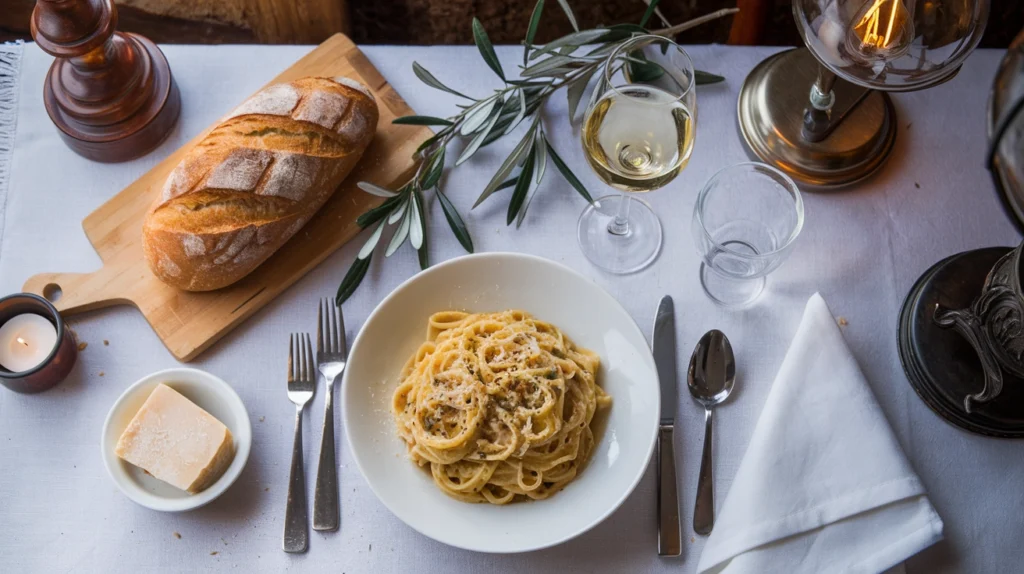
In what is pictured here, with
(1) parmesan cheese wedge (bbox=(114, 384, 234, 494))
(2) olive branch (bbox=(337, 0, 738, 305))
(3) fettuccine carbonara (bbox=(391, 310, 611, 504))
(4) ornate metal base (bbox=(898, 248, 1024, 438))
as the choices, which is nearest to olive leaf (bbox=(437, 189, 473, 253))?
(2) olive branch (bbox=(337, 0, 738, 305))

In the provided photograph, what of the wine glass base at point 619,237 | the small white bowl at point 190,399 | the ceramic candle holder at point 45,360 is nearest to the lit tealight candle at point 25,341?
the ceramic candle holder at point 45,360

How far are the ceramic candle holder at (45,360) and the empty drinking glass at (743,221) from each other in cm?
124

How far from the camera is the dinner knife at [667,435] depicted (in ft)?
4.83

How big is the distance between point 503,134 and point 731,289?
572 millimetres

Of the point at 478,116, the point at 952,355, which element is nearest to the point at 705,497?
the point at 952,355

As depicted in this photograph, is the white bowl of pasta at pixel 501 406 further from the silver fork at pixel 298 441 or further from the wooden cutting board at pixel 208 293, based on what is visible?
the wooden cutting board at pixel 208 293

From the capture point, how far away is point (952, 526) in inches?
58.8

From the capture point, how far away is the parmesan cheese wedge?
1.46 meters

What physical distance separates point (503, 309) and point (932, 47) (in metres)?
0.90

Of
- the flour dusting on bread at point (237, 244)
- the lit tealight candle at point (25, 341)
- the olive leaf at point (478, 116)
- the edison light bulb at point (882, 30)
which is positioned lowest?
the lit tealight candle at point (25, 341)

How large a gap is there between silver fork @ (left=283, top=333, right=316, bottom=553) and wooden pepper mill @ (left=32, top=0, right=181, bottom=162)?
588 mm

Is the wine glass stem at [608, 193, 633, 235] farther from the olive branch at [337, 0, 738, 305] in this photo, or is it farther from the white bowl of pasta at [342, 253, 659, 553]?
the white bowl of pasta at [342, 253, 659, 553]

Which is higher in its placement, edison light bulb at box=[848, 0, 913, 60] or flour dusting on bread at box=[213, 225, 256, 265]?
edison light bulb at box=[848, 0, 913, 60]

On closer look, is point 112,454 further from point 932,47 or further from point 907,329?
point 932,47
